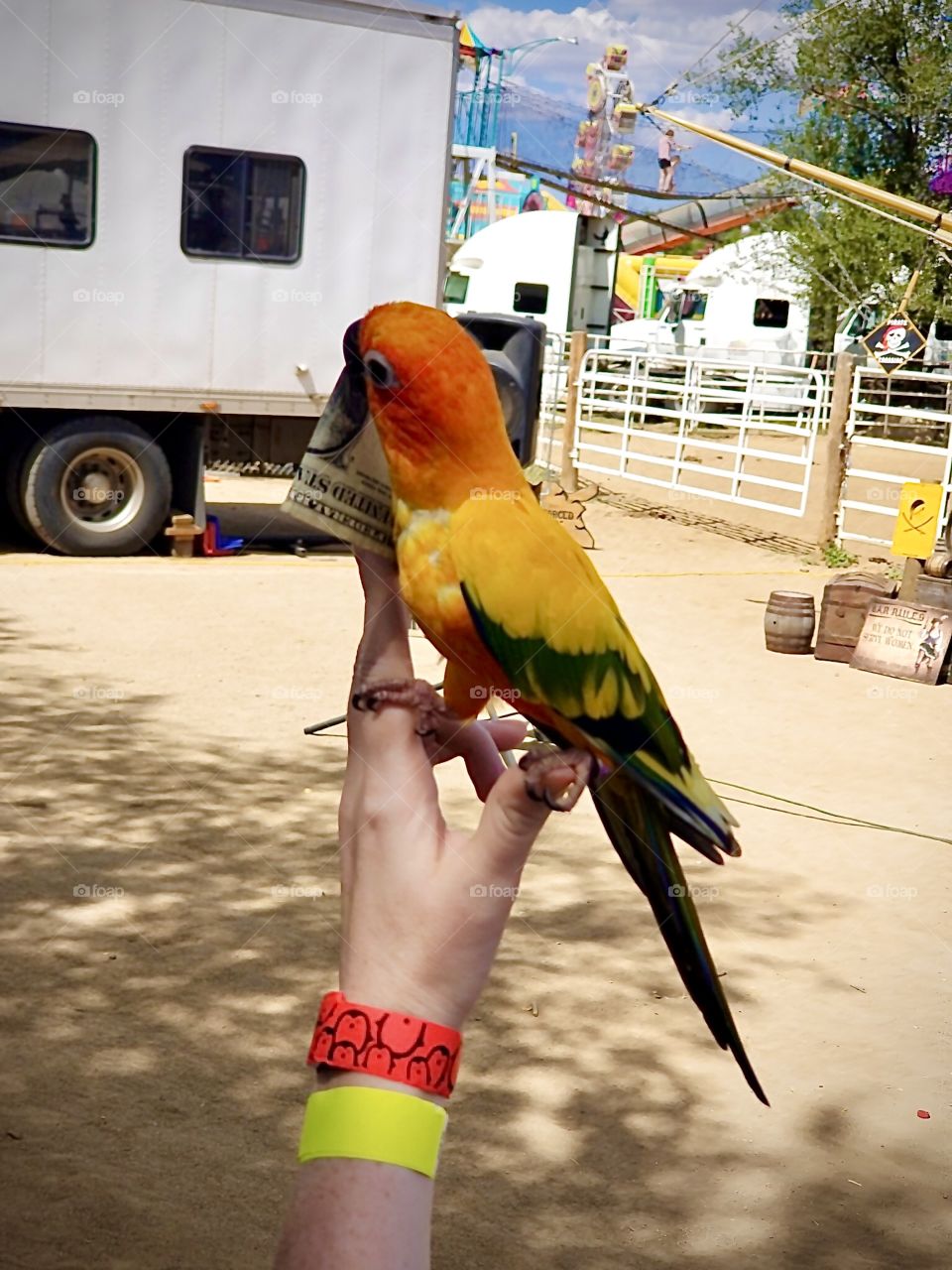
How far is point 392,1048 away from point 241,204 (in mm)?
10059

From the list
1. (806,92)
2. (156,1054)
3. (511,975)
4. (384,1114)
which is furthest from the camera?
(806,92)

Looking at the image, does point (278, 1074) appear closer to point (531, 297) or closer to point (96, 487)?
point (96, 487)

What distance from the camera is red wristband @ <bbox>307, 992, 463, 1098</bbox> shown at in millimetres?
1225

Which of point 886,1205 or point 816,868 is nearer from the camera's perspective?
point 886,1205

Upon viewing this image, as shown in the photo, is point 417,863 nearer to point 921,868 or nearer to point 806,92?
point 921,868

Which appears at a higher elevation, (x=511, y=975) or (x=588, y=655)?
(x=588, y=655)

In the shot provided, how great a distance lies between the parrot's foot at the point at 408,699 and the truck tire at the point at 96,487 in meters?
9.48

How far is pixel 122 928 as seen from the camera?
14.4ft

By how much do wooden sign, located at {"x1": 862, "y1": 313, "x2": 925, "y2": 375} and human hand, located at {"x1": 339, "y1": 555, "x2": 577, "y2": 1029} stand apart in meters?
19.0

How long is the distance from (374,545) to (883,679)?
758 centimetres

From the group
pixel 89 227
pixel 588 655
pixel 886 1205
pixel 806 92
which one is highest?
pixel 806 92

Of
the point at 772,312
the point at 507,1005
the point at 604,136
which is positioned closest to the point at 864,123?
the point at 772,312

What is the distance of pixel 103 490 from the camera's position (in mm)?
10617

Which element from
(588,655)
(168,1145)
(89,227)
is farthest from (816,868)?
(89,227)
